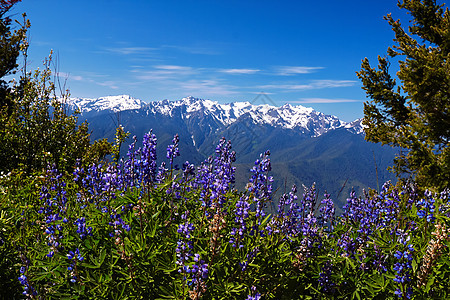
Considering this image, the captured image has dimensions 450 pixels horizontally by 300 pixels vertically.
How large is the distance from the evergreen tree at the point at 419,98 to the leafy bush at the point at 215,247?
973 cm

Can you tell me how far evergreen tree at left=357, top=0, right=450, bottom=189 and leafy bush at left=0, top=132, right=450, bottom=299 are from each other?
31.9 ft

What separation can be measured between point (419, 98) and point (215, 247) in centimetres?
1603

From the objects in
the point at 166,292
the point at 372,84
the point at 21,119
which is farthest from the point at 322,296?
the point at 372,84

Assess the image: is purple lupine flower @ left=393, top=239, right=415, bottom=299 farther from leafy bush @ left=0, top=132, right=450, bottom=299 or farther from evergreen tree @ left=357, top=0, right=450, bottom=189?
evergreen tree @ left=357, top=0, right=450, bottom=189

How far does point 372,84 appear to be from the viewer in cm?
1812

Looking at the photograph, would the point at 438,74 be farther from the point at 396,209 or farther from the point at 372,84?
the point at 396,209

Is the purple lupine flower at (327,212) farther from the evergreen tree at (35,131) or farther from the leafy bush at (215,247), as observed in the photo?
the evergreen tree at (35,131)

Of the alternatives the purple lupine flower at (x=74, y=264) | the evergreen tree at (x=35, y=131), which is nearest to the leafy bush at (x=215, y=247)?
the purple lupine flower at (x=74, y=264)


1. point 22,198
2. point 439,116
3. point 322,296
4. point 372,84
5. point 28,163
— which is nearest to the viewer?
point 322,296

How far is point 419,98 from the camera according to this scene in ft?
50.3

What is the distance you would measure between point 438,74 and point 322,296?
14.0 m

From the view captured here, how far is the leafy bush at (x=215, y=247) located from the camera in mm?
3533

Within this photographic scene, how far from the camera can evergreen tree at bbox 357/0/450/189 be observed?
46.5 ft

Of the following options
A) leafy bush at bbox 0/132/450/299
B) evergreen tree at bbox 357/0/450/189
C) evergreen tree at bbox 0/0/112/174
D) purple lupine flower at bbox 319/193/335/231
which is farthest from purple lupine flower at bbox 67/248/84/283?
evergreen tree at bbox 357/0/450/189
